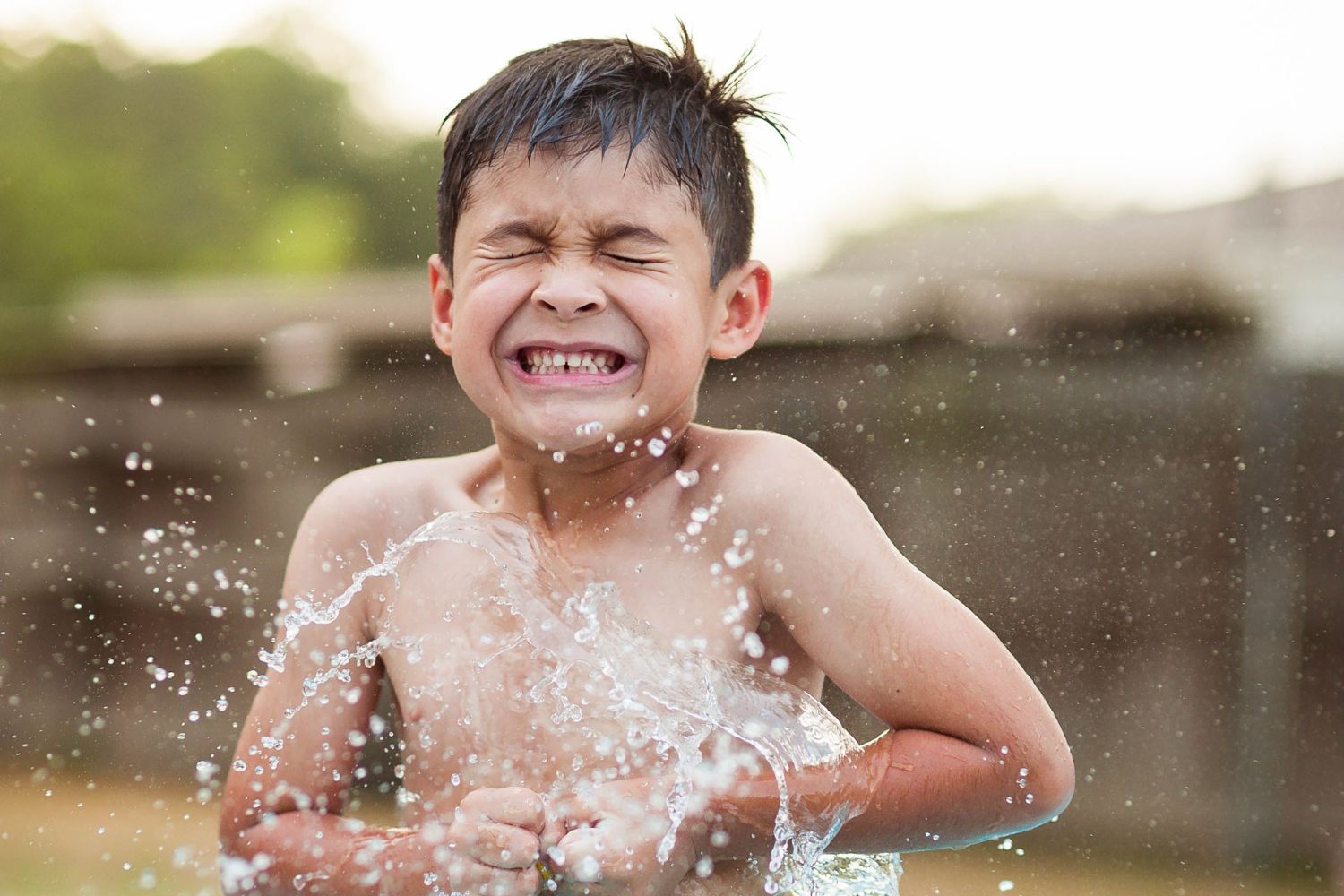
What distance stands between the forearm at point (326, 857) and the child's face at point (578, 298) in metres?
0.41

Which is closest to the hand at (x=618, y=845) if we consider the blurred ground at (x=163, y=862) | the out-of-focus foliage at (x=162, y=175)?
the blurred ground at (x=163, y=862)

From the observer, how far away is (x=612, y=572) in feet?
4.40

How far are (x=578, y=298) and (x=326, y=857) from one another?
59 centimetres

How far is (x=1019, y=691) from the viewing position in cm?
121

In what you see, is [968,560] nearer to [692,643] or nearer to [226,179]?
[692,643]

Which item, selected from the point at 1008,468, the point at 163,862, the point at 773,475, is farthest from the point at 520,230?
the point at 163,862

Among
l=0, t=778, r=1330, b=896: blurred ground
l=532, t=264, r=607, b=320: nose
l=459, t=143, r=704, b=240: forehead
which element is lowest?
l=0, t=778, r=1330, b=896: blurred ground

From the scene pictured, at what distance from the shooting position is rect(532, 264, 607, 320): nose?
1.26m

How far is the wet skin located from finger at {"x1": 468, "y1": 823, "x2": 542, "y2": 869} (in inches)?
3.9

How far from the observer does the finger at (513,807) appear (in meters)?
1.11

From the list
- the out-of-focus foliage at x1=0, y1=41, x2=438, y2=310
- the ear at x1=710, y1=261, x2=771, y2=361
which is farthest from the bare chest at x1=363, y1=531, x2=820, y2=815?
the out-of-focus foliage at x1=0, y1=41, x2=438, y2=310

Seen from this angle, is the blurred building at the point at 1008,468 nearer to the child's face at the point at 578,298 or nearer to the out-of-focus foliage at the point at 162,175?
the child's face at the point at 578,298

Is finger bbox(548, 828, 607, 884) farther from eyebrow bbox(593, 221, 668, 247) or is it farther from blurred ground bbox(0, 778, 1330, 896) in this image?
blurred ground bbox(0, 778, 1330, 896)

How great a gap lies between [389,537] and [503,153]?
43cm
